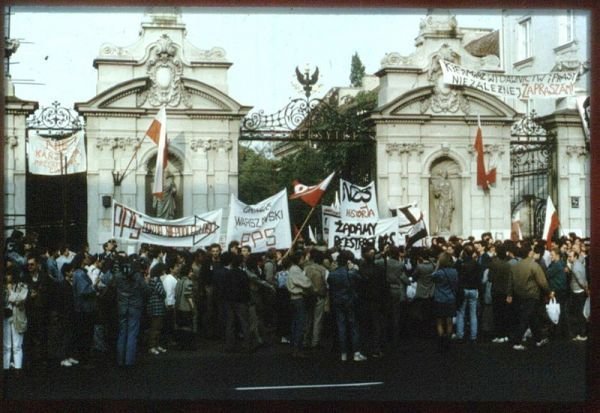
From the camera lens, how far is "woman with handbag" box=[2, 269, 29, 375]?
1341cm

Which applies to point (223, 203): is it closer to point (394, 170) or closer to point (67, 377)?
point (394, 170)

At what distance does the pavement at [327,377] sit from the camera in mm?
12117

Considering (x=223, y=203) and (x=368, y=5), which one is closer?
(x=368, y=5)

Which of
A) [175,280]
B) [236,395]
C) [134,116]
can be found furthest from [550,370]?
[134,116]

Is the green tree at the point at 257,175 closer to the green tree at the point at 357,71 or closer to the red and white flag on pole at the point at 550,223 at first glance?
the green tree at the point at 357,71

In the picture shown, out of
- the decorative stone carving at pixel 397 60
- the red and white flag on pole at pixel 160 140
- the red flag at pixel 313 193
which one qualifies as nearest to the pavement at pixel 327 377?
the red flag at pixel 313 193

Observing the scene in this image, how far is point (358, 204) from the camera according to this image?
58.7 feet

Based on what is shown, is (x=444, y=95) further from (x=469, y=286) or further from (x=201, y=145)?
(x=469, y=286)

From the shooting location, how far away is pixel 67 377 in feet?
44.9

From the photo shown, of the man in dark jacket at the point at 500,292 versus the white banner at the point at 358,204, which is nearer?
the man in dark jacket at the point at 500,292

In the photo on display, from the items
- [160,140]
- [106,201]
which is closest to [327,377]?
[160,140]

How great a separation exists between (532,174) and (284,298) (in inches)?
304

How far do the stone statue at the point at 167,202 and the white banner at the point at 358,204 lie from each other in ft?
10.8

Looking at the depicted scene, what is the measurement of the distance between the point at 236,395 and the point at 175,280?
14.8 ft
